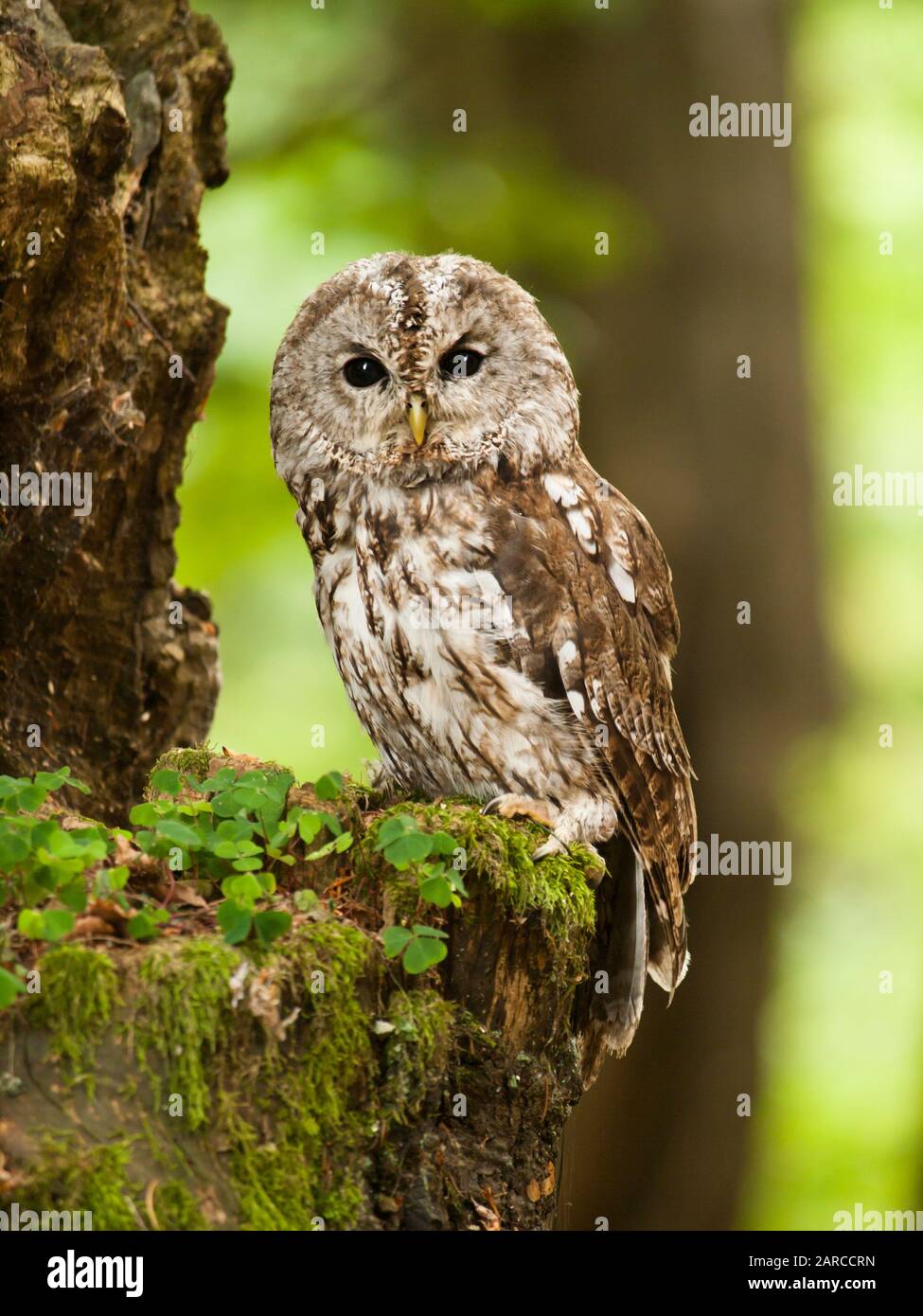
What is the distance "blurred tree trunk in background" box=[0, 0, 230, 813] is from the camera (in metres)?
3.23

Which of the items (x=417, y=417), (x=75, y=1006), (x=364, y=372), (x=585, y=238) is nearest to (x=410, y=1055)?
(x=75, y=1006)

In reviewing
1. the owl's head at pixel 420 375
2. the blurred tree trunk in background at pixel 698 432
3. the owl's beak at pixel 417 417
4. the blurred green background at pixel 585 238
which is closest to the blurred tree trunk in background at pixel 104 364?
the owl's head at pixel 420 375

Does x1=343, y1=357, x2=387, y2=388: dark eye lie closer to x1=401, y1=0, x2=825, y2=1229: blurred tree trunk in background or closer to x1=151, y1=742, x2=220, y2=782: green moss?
x1=151, y1=742, x2=220, y2=782: green moss

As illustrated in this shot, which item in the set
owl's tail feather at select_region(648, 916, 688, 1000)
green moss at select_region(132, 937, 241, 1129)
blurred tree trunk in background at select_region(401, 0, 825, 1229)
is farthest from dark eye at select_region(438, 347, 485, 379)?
blurred tree trunk in background at select_region(401, 0, 825, 1229)

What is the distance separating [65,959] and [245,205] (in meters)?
4.31

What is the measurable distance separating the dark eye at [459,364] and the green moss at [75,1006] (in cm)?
180

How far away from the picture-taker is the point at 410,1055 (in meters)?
2.36

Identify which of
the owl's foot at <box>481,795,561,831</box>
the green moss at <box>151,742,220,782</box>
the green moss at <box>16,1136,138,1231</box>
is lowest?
the green moss at <box>16,1136,138,1231</box>

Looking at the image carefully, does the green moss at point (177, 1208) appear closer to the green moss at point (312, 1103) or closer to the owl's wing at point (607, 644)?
the green moss at point (312, 1103)

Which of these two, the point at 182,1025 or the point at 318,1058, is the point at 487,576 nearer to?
the point at 318,1058

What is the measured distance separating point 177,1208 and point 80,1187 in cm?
16

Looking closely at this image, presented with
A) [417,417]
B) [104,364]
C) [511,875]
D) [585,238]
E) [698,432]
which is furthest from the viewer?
[698,432]

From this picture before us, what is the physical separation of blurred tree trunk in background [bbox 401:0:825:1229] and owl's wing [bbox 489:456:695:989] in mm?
1826

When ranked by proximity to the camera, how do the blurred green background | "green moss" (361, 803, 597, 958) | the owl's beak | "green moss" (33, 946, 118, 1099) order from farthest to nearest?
the blurred green background, the owl's beak, "green moss" (361, 803, 597, 958), "green moss" (33, 946, 118, 1099)
